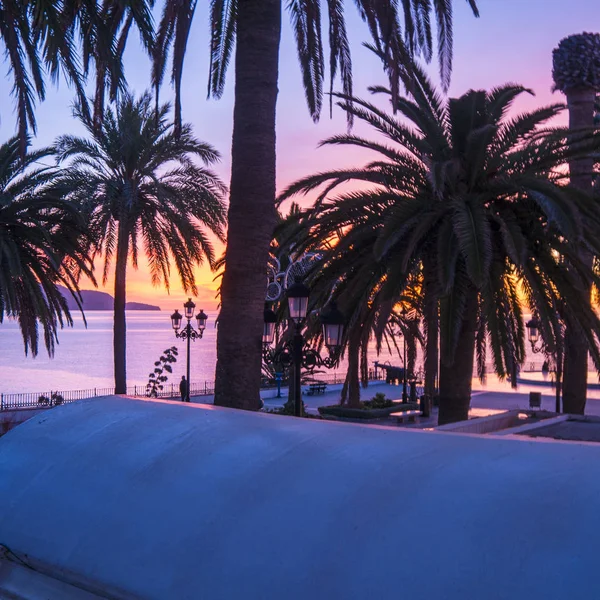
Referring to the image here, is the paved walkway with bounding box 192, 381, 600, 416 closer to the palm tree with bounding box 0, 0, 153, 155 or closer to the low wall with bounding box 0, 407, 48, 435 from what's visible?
the low wall with bounding box 0, 407, 48, 435

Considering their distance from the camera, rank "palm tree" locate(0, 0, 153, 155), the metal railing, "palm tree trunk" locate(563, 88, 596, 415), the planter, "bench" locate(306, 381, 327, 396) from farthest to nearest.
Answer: "bench" locate(306, 381, 327, 396) → the metal railing → the planter → "palm tree trunk" locate(563, 88, 596, 415) → "palm tree" locate(0, 0, 153, 155)

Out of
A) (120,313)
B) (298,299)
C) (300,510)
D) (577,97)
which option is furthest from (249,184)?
(120,313)

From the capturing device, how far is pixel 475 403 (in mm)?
35219

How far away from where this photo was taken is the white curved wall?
3385 mm

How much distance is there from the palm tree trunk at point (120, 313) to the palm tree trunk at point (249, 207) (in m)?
13.1

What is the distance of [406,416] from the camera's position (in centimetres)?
2606

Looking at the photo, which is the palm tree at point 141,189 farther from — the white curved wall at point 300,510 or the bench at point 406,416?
the white curved wall at point 300,510

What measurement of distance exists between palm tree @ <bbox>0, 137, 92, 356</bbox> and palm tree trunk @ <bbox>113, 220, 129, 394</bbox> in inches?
38.4

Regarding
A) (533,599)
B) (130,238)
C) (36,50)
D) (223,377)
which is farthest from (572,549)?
(130,238)

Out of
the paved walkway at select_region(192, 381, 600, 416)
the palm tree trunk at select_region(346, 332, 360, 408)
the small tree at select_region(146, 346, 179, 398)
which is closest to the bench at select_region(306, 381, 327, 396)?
the paved walkway at select_region(192, 381, 600, 416)

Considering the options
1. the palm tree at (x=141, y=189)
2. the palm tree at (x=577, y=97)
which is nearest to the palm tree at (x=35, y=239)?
the palm tree at (x=141, y=189)

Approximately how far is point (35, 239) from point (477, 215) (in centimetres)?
1406

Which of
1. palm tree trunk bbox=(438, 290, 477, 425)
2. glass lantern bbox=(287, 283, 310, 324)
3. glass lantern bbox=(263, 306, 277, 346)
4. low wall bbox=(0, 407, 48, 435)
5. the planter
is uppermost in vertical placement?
glass lantern bbox=(287, 283, 310, 324)

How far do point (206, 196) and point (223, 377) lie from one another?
14216 millimetres
